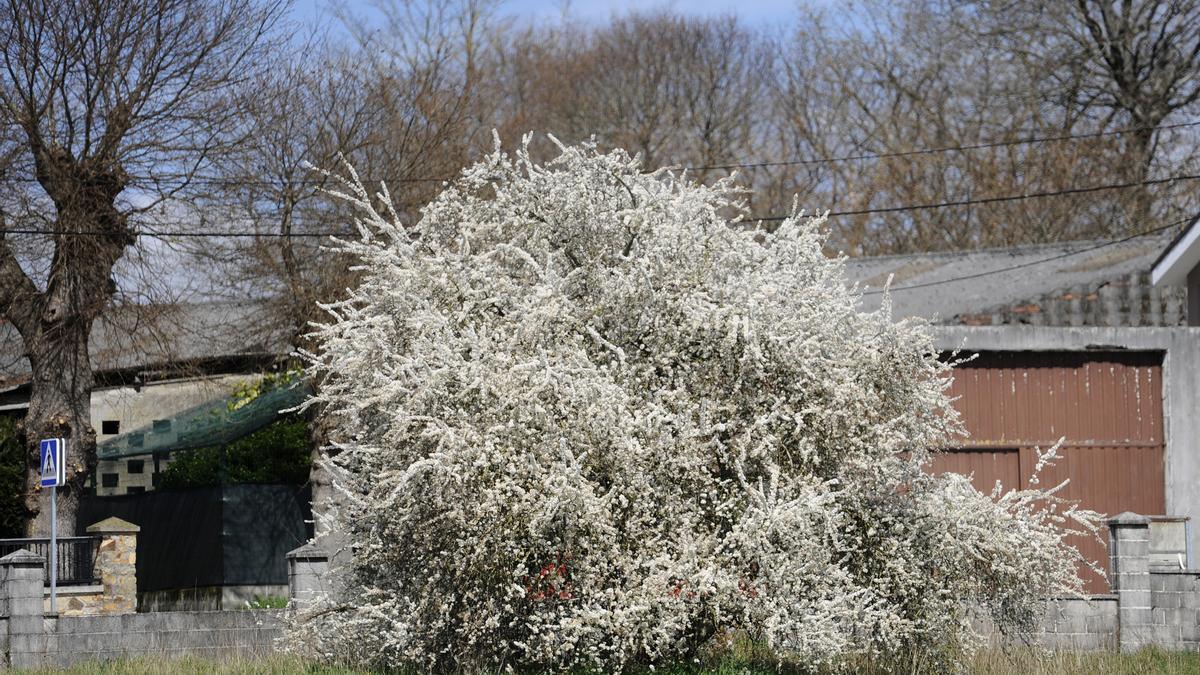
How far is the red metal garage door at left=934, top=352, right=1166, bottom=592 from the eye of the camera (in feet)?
61.1

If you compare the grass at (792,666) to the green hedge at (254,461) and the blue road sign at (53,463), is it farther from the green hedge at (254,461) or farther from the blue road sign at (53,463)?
the green hedge at (254,461)

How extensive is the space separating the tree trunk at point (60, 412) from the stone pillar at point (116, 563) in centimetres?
147

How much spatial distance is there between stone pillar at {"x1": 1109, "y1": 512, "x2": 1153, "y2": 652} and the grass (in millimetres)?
648

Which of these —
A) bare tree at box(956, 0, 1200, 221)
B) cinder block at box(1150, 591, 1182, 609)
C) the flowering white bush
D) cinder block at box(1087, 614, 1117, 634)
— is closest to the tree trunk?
the flowering white bush

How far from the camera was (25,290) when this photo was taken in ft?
66.5

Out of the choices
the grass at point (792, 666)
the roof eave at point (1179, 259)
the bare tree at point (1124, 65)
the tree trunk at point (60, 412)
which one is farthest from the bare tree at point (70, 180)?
the bare tree at point (1124, 65)

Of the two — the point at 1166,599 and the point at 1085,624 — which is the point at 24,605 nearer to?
the point at 1085,624

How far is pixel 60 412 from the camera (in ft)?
65.9

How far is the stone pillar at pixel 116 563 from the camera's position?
18.5m

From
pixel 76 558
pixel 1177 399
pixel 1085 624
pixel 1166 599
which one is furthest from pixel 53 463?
pixel 1177 399

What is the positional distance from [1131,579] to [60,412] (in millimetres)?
13034

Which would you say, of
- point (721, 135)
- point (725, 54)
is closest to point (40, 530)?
point (721, 135)

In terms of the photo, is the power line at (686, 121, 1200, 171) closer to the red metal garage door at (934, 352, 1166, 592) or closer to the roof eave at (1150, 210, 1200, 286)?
the roof eave at (1150, 210, 1200, 286)

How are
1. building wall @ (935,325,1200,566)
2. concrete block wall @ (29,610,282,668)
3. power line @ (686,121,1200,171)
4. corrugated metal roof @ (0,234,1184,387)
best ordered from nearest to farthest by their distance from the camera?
concrete block wall @ (29,610,282,668) → building wall @ (935,325,1200,566) → corrugated metal roof @ (0,234,1184,387) → power line @ (686,121,1200,171)
